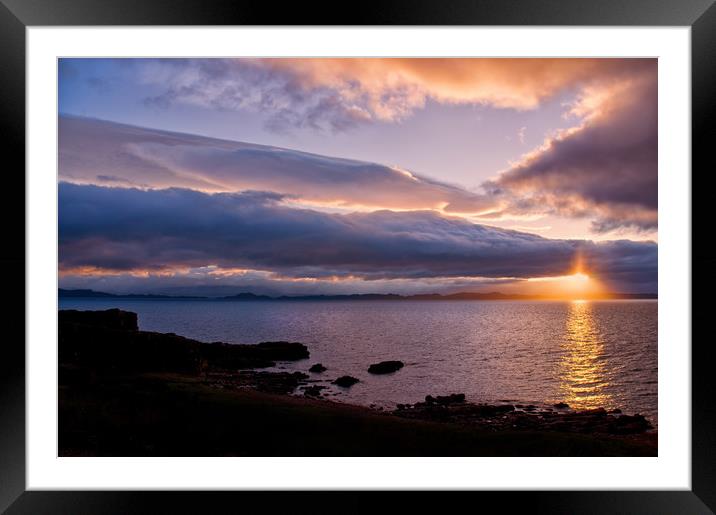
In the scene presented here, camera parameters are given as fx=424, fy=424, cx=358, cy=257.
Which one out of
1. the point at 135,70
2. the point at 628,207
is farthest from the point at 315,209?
the point at 628,207

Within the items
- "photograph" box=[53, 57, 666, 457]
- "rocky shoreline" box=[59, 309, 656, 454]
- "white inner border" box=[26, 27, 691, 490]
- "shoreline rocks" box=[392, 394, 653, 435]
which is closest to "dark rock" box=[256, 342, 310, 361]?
"photograph" box=[53, 57, 666, 457]

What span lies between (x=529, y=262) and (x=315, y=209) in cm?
1551

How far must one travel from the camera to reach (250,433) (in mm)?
5758

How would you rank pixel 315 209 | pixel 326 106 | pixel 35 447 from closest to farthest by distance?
pixel 35 447, pixel 326 106, pixel 315 209

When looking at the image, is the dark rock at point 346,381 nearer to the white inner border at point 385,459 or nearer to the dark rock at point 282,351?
the dark rock at point 282,351

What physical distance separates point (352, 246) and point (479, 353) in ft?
40.3

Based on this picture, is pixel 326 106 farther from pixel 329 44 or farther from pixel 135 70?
pixel 329 44

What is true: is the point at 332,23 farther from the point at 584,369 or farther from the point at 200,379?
the point at 584,369

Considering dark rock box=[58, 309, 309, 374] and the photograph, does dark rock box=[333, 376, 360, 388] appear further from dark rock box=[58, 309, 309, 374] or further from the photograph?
dark rock box=[58, 309, 309, 374]

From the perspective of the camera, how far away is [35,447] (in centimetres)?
330

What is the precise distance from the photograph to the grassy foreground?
4 cm

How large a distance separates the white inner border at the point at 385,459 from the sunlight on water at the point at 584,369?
43.4 ft

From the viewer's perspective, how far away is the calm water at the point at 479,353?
16.3 m

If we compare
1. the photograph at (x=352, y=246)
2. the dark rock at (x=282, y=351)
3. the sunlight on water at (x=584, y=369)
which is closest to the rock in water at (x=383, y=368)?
the photograph at (x=352, y=246)
